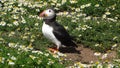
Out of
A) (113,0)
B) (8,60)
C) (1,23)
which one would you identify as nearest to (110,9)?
(113,0)

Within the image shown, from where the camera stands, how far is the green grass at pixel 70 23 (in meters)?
13.7

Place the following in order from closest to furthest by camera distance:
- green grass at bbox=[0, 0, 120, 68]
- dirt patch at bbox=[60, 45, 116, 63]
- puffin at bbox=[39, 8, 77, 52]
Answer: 1. dirt patch at bbox=[60, 45, 116, 63]
2. puffin at bbox=[39, 8, 77, 52]
3. green grass at bbox=[0, 0, 120, 68]

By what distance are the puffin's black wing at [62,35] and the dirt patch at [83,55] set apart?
32 centimetres

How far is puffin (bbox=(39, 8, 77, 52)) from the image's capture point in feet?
42.4

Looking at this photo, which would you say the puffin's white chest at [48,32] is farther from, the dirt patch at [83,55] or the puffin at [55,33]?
the dirt patch at [83,55]

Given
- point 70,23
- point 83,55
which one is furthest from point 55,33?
point 70,23

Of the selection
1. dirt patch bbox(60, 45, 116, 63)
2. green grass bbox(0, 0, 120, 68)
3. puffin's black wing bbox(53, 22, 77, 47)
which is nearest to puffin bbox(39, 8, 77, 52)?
puffin's black wing bbox(53, 22, 77, 47)

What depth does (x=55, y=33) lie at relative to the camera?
12914 mm

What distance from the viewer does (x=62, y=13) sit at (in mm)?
16453

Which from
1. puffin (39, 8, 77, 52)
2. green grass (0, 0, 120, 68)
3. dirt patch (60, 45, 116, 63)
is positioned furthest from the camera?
green grass (0, 0, 120, 68)

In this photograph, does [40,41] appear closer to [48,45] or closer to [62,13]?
[48,45]

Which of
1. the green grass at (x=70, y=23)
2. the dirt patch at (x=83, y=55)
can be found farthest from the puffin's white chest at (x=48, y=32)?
the dirt patch at (x=83, y=55)

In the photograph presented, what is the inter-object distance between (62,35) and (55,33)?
25cm

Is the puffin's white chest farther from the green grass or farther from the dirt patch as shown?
the dirt patch
